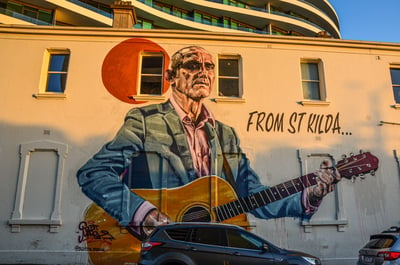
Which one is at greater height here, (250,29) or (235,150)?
(250,29)

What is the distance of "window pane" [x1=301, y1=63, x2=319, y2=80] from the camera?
13.6 m

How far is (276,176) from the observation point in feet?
40.0

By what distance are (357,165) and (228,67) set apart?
19.4ft

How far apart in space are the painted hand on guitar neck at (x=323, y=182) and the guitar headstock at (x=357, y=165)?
0.27 meters

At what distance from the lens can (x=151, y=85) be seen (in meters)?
13.1

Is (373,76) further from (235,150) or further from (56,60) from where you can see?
(56,60)

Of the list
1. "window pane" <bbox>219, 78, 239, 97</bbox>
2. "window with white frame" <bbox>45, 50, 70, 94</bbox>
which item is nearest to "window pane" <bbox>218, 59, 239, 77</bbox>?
"window pane" <bbox>219, 78, 239, 97</bbox>

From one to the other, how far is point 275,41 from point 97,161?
26.2 ft

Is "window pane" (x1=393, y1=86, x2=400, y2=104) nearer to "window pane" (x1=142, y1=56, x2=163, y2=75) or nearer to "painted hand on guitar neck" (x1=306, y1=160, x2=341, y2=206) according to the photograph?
"painted hand on guitar neck" (x1=306, y1=160, x2=341, y2=206)

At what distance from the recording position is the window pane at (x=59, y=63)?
1313 cm

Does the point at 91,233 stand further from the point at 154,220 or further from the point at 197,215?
the point at 197,215

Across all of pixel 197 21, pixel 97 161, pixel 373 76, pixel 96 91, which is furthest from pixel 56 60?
pixel 197 21

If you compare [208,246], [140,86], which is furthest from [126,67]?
[208,246]

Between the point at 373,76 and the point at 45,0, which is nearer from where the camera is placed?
the point at 373,76
